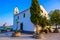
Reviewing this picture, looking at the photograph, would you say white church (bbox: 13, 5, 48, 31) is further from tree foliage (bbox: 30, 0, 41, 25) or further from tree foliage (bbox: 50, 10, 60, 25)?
tree foliage (bbox: 30, 0, 41, 25)

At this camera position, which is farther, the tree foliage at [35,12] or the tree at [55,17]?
the tree at [55,17]

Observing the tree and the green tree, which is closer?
the green tree

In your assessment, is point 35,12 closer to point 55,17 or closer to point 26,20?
point 55,17

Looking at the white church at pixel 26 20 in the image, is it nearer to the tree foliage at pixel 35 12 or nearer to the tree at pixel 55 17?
the tree at pixel 55 17

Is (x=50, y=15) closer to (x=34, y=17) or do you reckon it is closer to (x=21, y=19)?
(x=21, y=19)

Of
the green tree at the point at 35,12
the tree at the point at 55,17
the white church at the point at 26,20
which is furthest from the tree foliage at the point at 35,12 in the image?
the tree at the point at 55,17

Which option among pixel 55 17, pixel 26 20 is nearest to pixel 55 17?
pixel 55 17

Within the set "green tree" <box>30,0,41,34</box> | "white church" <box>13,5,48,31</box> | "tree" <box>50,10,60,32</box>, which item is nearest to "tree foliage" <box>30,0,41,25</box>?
"green tree" <box>30,0,41,34</box>

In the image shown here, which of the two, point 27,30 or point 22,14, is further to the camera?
point 22,14

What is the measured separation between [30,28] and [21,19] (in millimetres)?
5383

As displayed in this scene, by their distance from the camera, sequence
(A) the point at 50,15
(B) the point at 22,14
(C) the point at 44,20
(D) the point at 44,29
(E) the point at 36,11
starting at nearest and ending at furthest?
1. (E) the point at 36,11
2. (C) the point at 44,20
3. (D) the point at 44,29
4. (A) the point at 50,15
5. (B) the point at 22,14

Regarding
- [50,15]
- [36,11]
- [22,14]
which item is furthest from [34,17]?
[22,14]

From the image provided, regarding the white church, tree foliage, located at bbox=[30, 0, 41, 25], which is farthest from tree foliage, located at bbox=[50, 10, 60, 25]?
tree foliage, located at bbox=[30, 0, 41, 25]

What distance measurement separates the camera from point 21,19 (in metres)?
30.4
